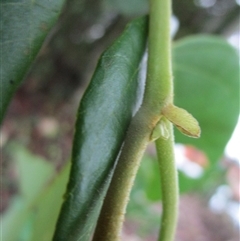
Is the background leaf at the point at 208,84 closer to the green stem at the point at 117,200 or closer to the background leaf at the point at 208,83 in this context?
the background leaf at the point at 208,83

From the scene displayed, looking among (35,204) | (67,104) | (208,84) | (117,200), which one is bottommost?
(117,200)

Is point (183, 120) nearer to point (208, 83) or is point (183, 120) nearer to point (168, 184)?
point (168, 184)

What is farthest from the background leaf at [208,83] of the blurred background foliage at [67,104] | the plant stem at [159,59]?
the plant stem at [159,59]

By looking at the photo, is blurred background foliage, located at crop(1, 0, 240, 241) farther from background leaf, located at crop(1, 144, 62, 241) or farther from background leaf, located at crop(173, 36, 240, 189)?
background leaf, located at crop(173, 36, 240, 189)

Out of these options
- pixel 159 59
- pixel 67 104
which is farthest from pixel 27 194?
pixel 67 104

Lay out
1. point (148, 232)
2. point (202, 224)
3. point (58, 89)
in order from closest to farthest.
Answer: point (58, 89) < point (148, 232) < point (202, 224)

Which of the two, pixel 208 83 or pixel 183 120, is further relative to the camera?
pixel 208 83

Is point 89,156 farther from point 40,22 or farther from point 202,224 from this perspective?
point 202,224

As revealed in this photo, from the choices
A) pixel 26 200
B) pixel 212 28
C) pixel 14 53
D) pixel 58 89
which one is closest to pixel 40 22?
pixel 14 53
